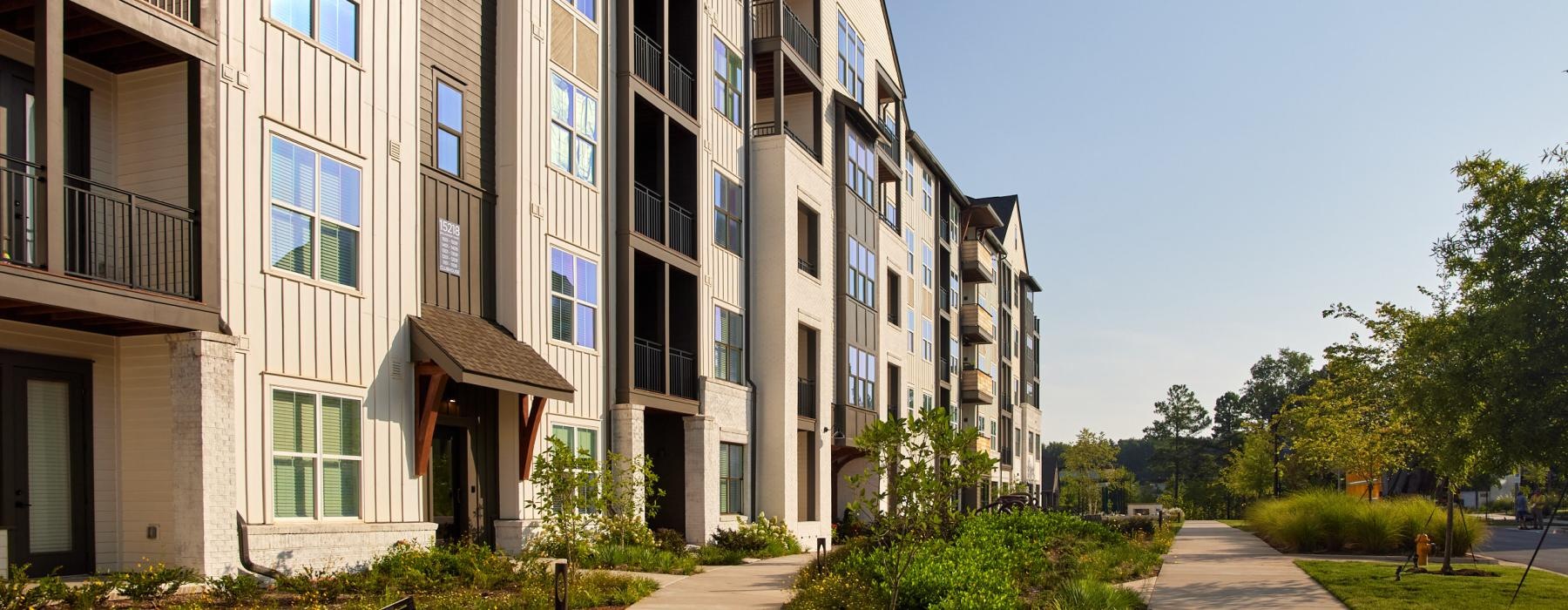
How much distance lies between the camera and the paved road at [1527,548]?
89.6 feet

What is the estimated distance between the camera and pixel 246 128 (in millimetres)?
15008

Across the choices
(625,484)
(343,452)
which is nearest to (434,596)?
(343,452)

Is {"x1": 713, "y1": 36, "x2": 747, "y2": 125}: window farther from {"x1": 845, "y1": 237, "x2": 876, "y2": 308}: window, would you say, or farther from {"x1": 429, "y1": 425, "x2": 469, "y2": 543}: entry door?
{"x1": 429, "y1": 425, "x2": 469, "y2": 543}: entry door

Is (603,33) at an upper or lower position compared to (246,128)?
upper

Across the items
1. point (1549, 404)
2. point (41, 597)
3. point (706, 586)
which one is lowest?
point (706, 586)

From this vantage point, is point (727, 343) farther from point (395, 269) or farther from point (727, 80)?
point (395, 269)

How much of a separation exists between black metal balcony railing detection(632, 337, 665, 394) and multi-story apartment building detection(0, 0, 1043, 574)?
0.22 ft

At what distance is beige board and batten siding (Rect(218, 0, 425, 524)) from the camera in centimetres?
1483

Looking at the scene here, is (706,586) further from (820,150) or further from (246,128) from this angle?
(820,150)

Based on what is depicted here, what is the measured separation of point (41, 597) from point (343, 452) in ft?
17.2

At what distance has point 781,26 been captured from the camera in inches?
A: 1230

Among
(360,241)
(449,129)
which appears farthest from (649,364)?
(360,241)

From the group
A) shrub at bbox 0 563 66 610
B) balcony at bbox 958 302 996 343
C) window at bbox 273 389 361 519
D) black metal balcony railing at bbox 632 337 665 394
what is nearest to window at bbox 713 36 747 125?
black metal balcony railing at bbox 632 337 665 394

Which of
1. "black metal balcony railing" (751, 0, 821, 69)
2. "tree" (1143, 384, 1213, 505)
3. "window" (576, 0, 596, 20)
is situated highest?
"black metal balcony railing" (751, 0, 821, 69)
